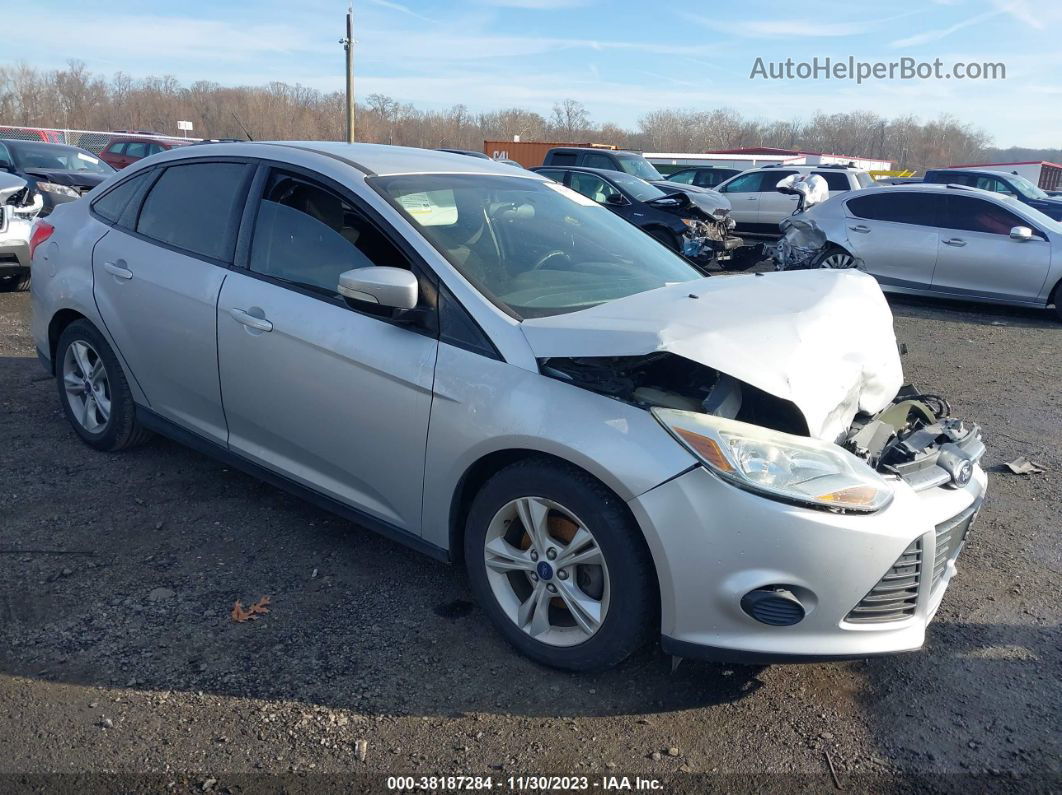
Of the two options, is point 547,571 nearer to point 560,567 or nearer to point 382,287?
point 560,567

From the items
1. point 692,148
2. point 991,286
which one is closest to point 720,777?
point 991,286

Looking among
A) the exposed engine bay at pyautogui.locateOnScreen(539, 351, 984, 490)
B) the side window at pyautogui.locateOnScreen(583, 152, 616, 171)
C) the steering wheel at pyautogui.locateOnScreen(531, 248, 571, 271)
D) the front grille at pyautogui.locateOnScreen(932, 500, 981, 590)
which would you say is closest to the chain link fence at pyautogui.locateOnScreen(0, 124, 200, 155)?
the side window at pyautogui.locateOnScreen(583, 152, 616, 171)

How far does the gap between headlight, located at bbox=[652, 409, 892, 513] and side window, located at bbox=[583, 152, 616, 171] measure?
48.9 feet

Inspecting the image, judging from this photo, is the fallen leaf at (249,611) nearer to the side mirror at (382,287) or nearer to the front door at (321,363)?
the front door at (321,363)

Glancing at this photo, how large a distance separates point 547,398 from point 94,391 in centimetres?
303

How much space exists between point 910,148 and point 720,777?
96.4m

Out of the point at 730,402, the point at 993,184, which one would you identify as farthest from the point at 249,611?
the point at 993,184

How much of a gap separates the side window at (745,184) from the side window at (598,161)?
2.45 meters

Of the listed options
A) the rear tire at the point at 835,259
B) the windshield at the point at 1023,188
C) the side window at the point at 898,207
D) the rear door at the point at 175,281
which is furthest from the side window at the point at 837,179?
the rear door at the point at 175,281

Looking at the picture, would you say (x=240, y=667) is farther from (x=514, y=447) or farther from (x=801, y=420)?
(x=801, y=420)

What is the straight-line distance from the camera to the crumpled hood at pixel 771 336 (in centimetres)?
266

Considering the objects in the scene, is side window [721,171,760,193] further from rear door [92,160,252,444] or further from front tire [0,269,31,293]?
rear door [92,160,252,444]

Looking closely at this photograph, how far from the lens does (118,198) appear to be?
4.49 metres

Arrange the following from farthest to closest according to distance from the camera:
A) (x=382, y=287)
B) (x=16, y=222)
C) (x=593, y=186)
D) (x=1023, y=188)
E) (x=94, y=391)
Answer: (x=1023, y=188) < (x=593, y=186) < (x=16, y=222) < (x=94, y=391) < (x=382, y=287)
